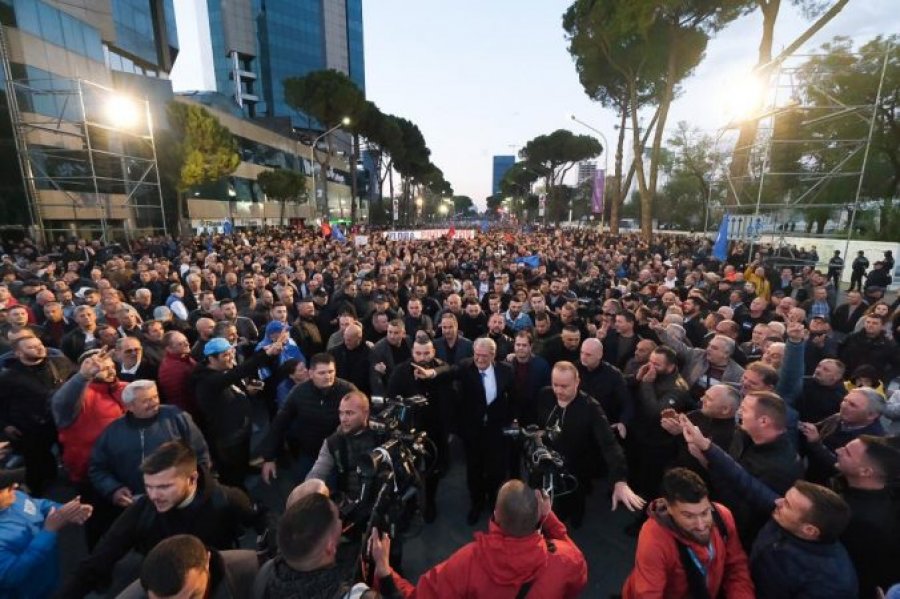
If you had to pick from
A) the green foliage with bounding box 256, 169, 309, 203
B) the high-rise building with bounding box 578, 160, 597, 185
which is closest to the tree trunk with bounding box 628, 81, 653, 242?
the green foliage with bounding box 256, 169, 309, 203

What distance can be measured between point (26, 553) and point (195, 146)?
25268 mm

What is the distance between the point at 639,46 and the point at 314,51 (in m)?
73.0

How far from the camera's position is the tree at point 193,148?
72.6 feet

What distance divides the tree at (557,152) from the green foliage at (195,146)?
38.8 metres

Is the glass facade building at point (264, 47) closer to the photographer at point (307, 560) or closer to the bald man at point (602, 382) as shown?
the bald man at point (602, 382)

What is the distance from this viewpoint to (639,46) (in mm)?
20578

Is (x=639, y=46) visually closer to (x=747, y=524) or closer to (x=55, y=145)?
(x=747, y=524)

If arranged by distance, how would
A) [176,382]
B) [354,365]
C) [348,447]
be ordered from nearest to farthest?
[348,447] < [176,382] < [354,365]

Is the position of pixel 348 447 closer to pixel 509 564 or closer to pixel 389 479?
pixel 389 479

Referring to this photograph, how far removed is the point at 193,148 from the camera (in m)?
22.6

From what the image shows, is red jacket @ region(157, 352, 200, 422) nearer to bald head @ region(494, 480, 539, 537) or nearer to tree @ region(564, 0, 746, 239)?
bald head @ region(494, 480, 539, 537)

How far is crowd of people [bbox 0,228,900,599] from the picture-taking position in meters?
1.94

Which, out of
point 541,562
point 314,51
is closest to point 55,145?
point 541,562

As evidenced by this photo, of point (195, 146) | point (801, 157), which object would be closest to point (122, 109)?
point (195, 146)
